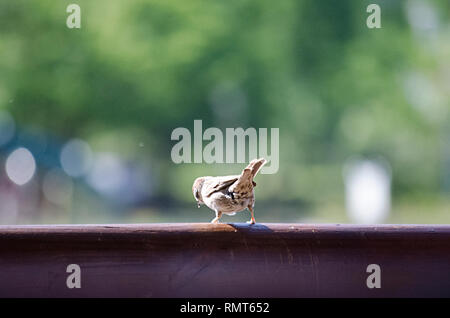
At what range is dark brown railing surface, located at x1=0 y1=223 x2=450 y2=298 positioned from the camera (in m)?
1.56

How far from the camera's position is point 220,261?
1.60m

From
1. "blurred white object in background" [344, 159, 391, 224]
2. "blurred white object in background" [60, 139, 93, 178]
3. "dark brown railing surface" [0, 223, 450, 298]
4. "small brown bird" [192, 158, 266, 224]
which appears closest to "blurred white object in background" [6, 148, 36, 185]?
"blurred white object in background" [60, 139, 93, 178]

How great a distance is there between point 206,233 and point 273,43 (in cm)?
1026

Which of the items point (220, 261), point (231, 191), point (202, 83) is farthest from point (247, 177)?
point (202, 83)

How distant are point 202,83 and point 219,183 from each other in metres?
9.23

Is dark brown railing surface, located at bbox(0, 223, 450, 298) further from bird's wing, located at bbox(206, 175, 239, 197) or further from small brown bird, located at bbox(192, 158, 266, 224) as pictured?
bird's wing, located at bbox(206, 175, 239, 197)

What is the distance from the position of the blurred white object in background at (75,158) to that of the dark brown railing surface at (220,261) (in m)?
11.9

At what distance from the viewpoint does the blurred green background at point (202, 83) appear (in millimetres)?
11242

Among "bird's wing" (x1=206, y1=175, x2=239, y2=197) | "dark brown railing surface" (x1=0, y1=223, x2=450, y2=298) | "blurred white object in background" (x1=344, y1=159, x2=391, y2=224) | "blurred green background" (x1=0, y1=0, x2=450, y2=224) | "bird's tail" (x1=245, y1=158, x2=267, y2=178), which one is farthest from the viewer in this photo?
"blurred white object in background" (x1=344, y1=159, x2=391, y2=224)

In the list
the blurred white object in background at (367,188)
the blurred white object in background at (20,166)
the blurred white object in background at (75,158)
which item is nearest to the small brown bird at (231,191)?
the blurred white object in background at (367,188)

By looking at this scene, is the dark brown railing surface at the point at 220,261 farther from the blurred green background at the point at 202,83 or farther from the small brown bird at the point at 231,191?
the blurred green background at the point at 202,83

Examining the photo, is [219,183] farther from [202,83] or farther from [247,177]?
[202,83]

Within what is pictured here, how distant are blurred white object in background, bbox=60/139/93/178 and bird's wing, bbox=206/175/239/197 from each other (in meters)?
11.1
